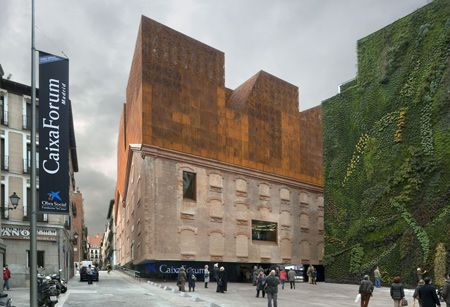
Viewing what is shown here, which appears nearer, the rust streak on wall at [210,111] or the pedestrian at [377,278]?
the pedestrian at [377,278]

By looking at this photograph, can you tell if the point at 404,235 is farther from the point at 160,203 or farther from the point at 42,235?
the point at 42,235

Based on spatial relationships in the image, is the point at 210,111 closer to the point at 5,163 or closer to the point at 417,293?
the point at 5,163

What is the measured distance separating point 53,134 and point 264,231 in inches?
1626

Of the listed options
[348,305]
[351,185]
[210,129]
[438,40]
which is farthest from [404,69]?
[348,305]

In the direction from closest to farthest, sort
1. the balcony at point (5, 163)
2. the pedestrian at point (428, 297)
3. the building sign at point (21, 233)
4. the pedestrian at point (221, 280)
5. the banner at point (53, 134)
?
the pedestrian at point (428, 297) → the banner at point (53, 134) → the pedestrian at point (221, 280) → the building sign at point (21, 233) → the balcony at point (5, 163)

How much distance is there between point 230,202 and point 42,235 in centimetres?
1862

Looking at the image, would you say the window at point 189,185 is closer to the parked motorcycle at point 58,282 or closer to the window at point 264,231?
the window at point 264,231

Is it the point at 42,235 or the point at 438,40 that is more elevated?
the point at 438,40

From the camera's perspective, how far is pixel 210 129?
163 feet


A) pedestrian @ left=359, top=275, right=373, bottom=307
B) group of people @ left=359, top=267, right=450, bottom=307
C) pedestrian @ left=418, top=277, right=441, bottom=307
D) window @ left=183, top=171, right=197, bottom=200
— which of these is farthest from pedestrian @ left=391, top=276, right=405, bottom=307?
window @ left=183, top=171, right=197, bottom=200

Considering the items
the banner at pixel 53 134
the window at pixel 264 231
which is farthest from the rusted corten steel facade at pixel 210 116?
the banner at pixel 53 134

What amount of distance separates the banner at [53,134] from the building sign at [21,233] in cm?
2294

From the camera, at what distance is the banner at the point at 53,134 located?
14617 mm

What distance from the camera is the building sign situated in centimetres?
3599
